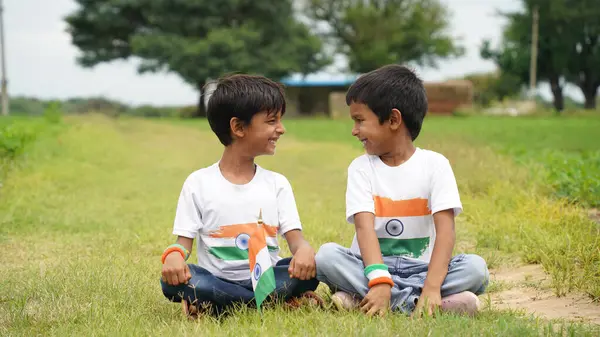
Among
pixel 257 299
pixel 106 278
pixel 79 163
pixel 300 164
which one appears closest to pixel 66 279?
pixel 106 278

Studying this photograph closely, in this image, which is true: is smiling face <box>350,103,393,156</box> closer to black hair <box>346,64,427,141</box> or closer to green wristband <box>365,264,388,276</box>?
black hair <box>346,64,427,141</box>

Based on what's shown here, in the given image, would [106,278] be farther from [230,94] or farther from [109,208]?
[109,208]

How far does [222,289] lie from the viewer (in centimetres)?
367

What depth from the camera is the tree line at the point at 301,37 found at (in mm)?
32156

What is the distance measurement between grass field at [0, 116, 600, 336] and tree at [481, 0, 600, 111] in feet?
107

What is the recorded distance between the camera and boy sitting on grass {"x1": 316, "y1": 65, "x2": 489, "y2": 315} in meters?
3.69

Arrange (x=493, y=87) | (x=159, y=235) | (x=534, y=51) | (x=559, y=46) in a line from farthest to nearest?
(x=493, y=87)
(x=559, y=46)
(x=534, y=51)
(x=159, y=235)

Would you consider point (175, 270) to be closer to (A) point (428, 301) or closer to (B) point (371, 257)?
(B) point (371, 257)

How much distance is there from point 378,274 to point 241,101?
1.04 meters

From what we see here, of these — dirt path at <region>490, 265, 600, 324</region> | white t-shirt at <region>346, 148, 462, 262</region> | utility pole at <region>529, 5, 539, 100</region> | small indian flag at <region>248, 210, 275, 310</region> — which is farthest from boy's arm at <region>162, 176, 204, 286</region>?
utility pole at <region>529, 5, 539, 100</region>

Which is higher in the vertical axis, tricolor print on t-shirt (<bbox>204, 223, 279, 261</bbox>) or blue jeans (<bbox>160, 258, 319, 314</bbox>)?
tricolor print on t-shirt (<bbox>204, 223, 279, 261</bbox>)

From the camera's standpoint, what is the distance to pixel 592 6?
42.4 m

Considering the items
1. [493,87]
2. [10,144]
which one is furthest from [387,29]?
[10,144]

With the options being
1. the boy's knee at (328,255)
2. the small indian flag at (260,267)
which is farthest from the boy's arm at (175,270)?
the boy's knee at (328,255)
